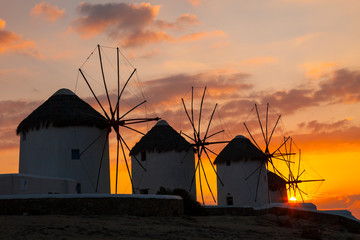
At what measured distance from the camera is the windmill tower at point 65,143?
1339 inches

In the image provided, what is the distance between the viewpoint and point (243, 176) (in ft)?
159

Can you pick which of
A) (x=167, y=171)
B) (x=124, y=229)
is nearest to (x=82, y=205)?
(x=124, y=229)

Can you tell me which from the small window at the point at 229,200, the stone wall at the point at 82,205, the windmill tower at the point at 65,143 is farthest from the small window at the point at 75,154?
the small window at the point at 229,200

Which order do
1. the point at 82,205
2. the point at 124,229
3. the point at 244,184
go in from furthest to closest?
the point at 244,184
the point at 82,205
the point at 124,229

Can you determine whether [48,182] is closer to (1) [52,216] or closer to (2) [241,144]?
(1) [52,216]

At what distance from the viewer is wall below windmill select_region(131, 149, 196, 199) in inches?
1710

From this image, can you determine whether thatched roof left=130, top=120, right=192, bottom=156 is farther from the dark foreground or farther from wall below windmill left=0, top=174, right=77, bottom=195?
the dark foreground

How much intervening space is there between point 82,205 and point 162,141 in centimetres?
2023

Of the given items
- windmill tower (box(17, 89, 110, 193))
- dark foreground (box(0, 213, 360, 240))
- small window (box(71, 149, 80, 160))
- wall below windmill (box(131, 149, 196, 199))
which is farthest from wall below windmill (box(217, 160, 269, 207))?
dark foreground (box(0, 213, 360, 240))

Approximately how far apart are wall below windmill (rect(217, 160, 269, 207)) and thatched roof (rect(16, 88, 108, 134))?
17.2 m

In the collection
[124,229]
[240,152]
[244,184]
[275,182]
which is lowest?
[124,229]

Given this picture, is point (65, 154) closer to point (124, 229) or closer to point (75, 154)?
point (75, 154)

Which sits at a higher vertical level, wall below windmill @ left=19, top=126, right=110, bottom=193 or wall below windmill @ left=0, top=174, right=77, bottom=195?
wall below windmill @ left=19, top=126, right=110, bottom=193

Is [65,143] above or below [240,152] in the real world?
below
